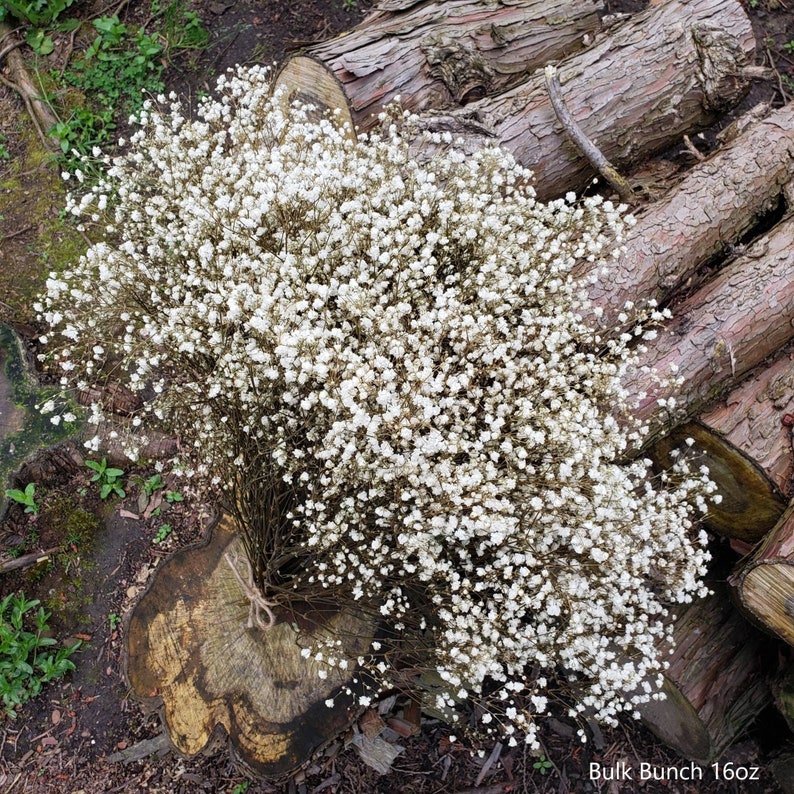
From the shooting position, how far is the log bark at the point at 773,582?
9.53 feet

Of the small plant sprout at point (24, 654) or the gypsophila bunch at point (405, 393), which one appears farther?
the small plant sprout at point (24, 654)

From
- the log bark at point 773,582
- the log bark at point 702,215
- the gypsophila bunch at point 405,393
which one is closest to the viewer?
the gypsophila bunch at point 405,393

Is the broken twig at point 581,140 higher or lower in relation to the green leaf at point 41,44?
lower

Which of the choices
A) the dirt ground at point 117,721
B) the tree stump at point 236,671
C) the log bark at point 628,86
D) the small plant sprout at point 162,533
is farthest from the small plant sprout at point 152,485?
the log bark at point 628,86

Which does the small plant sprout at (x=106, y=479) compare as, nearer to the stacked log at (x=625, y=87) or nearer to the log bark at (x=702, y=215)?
the stacked log at (x=625, y=87)

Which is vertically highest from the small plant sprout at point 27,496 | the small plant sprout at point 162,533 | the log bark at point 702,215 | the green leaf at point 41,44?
the green leaf at point 41,44

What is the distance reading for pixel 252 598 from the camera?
3111 mm

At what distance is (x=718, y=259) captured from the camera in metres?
3.81

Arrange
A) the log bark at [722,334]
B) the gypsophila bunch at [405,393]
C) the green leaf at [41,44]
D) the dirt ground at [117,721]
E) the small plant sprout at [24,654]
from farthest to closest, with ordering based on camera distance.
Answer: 1. the green leaf at [41,44]
2. the small plant sprout at [24,654]
3. the dirt ground at [117,721]
4. the log bark at [722,334]
5. the gypsophila bunch at [405,393]

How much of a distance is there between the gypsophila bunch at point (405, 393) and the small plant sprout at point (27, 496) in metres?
1.22

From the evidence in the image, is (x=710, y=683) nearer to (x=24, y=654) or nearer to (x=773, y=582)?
(x=773, y=582)

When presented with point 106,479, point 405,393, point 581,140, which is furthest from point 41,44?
point 405,393

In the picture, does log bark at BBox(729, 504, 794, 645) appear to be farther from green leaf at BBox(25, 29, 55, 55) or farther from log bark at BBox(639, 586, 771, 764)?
green leaf at BBox(25, 29, 55, 55)

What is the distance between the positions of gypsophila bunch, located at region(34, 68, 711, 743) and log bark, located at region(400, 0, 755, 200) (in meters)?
0.64
